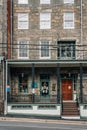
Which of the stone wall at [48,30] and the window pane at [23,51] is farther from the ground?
the stone wall at [48,30]

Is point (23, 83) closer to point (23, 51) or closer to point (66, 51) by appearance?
point (23, 51)

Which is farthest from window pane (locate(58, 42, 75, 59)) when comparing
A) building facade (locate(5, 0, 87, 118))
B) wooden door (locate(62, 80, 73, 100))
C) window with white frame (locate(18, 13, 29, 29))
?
window with white frame (locate(18, 13, 29, 29))

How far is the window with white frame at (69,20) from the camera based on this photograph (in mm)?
34875

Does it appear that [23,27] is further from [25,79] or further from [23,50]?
[25,79]

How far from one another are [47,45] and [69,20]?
11.1 feet

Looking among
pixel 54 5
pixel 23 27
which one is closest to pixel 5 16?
pixel 23 27

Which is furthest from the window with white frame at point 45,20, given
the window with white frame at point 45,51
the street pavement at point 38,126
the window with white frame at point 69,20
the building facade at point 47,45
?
the street pavement at point 38,126

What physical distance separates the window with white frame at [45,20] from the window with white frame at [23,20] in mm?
1448

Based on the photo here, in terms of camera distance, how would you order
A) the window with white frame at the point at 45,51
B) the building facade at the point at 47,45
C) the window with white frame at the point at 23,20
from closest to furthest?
the building facade at the point at 47,45 < the window with white frame at the point at 45,51 < the window with white frame at the point at 23,20

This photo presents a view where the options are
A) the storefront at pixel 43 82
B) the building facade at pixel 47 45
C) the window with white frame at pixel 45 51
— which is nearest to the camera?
the storefront at pixel 43 82

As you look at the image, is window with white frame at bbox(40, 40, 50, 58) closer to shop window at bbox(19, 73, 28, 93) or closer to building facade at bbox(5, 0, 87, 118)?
building facade at bbox(5, 0, 87, 118)

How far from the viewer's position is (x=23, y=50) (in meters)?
34.8

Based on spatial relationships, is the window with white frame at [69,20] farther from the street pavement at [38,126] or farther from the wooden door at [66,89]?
the street pavement at [38,126]

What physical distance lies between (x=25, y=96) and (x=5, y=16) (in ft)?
26.8
